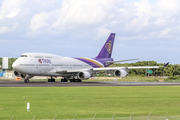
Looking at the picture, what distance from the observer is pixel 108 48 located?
92000 millimetres

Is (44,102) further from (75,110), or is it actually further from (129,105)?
(129,105)

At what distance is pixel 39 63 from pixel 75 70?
9.69m

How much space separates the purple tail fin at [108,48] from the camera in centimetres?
9088

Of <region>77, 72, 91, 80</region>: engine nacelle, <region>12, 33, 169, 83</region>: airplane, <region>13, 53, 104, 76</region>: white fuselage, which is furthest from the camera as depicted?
<region>77, 72, 91, 80</region>: engine nacelle

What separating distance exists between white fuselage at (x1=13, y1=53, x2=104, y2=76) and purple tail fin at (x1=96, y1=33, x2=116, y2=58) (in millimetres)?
9316

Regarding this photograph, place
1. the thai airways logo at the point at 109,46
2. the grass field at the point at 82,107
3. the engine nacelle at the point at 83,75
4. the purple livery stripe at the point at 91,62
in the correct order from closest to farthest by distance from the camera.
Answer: the grass field at the point at 82,107, the engine nacelle at the point at 83,75, the purple livery stripe at the point at 91,62, the thai airways logo at the point at 109,46

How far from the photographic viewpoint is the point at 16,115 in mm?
28109

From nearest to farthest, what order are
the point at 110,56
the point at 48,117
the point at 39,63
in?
1. the point at 48,117
2. the point at 39,63
3. the point at 110,56

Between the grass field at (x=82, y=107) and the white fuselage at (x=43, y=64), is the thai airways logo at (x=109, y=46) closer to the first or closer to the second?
the white fuselage at (x=43, y=64)

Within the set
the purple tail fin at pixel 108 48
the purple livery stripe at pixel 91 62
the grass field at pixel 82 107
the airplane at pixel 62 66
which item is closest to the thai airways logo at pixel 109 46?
the purple tail fin at pixel 108 48

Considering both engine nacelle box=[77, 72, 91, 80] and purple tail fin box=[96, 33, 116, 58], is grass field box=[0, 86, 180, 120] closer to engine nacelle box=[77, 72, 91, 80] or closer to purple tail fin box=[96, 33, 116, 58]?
engine nacelle box=[77, 72, 91, 80]

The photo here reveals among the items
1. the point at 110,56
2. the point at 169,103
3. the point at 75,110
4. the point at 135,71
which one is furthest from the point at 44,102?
the point at 135,71

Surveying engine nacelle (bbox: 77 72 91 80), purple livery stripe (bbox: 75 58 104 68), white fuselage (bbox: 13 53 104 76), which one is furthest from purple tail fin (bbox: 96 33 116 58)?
engine nacelle (bbox: 77 72 91 80)

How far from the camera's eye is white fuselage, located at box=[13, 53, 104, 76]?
70.7 m
